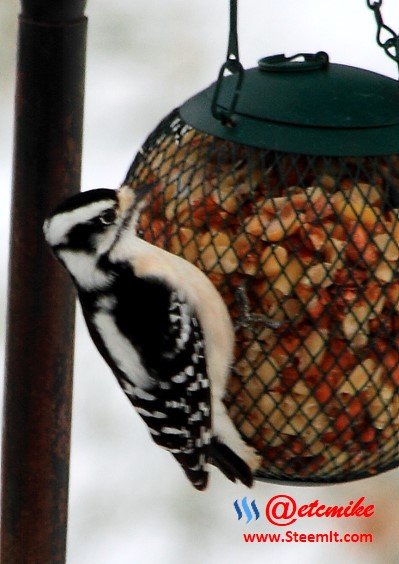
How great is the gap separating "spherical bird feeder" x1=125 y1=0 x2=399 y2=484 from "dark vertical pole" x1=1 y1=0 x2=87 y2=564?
0.22m

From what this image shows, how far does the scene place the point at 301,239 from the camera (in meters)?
1.93

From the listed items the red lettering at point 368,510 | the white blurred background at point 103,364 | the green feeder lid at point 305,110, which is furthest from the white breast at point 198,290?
the white blurred background at point 103,364

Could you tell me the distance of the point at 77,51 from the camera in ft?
6.39

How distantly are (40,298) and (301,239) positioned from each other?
49cm

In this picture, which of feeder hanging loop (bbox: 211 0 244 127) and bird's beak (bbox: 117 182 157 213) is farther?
bird's beak (bbox: 117 182 157 213)

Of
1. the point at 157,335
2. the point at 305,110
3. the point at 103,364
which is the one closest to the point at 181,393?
the point at 157,335

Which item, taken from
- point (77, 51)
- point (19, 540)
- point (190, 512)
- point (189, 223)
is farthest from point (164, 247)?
point (190, 512)

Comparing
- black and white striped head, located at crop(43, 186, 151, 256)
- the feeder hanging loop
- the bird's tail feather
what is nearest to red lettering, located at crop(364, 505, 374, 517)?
the bird's tail feather

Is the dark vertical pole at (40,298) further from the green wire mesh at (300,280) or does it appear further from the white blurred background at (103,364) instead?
the white blurred background at (103,364)

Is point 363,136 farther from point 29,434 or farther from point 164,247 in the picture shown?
point 29,434

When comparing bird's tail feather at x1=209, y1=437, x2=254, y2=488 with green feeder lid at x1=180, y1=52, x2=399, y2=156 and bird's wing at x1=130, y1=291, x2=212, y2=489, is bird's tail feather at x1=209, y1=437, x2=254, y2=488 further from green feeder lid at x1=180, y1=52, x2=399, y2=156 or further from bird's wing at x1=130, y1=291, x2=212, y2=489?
green feeder lid at x1=180, y1=52, x2=399, y2=156

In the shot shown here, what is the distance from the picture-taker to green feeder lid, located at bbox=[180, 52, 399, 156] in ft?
6.23

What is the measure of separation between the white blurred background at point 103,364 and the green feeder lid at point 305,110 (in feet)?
6.58

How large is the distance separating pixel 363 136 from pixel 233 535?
2542 millimetres
